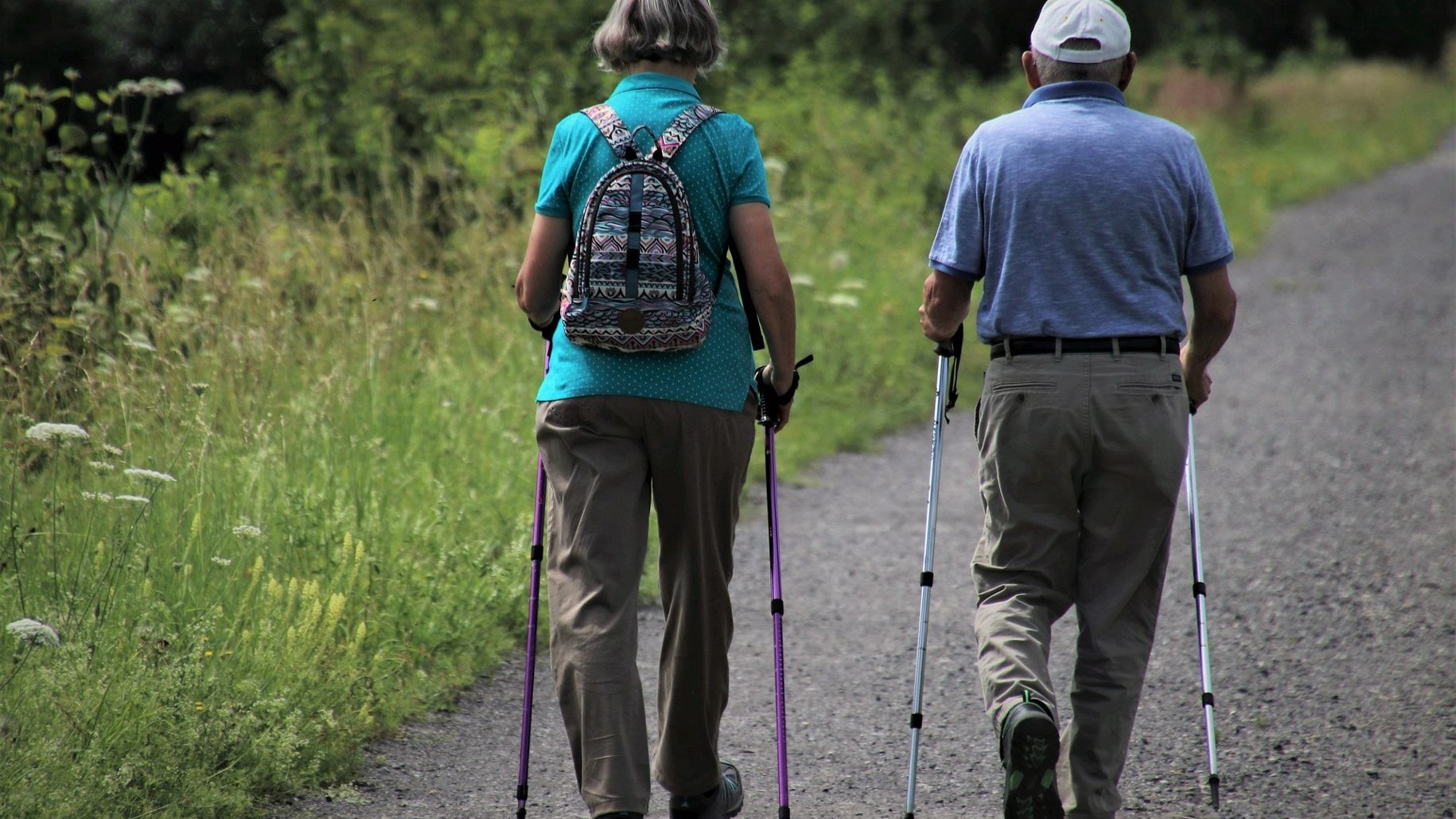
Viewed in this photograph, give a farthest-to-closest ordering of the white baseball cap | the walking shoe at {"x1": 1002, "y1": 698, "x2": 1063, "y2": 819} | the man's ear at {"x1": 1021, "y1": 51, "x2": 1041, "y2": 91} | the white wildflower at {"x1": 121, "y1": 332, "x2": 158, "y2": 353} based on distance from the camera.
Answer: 1. the white wildflower at {"x1": 121, "y1": 332, "x2": 158, "y2": 353}
2. the man's ear at {"x1": 1021, "y1": 51, "x2": 1041, "y2": 91}
3. the white baseball cap
4. the walking shoe at {"x1": 1002, "y1": 698, "x2": 1063, "y2": 819}

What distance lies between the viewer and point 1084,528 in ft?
11.6

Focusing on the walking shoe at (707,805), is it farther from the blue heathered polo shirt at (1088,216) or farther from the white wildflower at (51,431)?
the white wildflower at (51,431)

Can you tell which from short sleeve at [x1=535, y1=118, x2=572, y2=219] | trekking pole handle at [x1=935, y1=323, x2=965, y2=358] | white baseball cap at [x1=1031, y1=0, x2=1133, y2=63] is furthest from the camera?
trekking pole handle at [x1=935, y1=323, x2=965, y2=358]

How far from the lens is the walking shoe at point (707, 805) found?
3648 mm

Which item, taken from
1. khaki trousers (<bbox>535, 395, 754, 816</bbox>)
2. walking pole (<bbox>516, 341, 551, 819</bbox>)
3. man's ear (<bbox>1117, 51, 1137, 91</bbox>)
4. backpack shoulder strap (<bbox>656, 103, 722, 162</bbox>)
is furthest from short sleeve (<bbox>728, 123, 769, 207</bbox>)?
man's ear (<bbox>1117, 51, 1137, 91</bbox>)

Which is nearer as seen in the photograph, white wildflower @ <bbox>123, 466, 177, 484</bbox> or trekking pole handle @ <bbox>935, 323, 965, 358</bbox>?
trekking pole handle @ <bbox>935, 323, 965, 358</bbox>

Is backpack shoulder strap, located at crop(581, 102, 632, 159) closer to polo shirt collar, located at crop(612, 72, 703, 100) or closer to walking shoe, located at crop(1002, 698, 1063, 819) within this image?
polo shirt collar, located at crop(612, 72, 703, 100)

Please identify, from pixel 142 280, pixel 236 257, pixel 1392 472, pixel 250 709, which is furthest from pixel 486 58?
pixel 250 709

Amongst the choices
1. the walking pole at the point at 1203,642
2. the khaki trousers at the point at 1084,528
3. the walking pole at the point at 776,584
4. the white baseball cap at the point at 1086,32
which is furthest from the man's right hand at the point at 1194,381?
the walking pole at the point at 776,584

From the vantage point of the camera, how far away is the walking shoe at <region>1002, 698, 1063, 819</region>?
3162mm

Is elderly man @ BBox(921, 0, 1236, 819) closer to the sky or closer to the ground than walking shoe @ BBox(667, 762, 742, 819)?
closer to the sky

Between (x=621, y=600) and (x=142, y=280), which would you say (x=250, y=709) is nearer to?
(x=621, y=600)

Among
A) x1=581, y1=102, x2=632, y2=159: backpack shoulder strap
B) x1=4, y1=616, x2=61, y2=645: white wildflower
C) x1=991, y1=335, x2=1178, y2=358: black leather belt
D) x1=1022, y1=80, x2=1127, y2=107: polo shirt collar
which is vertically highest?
x1=1022, y1=80, x2=1127, y2=107: polo shirt collar

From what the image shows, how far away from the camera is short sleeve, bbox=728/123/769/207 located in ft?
10.8
